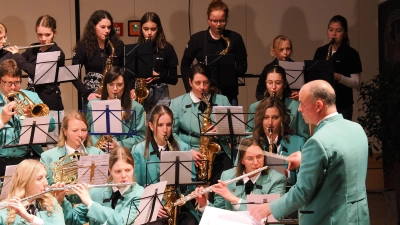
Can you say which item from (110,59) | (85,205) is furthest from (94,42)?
(85,205)

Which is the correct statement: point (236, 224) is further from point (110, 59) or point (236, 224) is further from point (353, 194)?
point (110, 59)

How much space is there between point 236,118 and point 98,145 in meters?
1.20

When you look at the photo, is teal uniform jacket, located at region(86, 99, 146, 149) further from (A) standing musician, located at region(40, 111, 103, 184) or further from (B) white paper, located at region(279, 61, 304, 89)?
(B) white paper, located at region(279, 61, 304, 89)

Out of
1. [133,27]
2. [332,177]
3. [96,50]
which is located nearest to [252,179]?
[332,177]

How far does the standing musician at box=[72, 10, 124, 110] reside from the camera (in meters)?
6.23

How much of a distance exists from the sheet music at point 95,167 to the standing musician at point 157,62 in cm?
159

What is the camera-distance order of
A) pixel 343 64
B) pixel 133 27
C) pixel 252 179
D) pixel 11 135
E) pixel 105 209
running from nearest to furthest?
pixel 105 209 → pixel 252 179 → pixel 11 135 → pixel 343 64 → pixel 133 27

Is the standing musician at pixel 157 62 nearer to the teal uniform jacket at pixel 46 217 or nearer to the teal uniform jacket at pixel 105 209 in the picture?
the teal uniform jacket at pixel 105 209

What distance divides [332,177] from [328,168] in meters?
0.05

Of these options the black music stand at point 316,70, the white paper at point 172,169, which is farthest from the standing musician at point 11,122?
the black music stand at point 316,70

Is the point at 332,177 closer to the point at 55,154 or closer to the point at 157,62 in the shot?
the point at 55,154

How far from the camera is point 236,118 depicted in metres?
5.34

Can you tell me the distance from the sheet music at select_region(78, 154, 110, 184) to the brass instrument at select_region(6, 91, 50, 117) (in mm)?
1130

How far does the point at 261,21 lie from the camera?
832 centimetres
